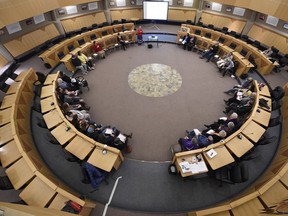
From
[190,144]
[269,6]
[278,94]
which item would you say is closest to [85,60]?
[190,144]

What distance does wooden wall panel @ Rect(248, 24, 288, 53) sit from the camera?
12.1m

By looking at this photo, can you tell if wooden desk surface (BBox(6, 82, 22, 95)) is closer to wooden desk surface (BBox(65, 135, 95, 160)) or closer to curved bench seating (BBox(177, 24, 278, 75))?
wooden desk surface (BBox(65, 135, 95, 160))

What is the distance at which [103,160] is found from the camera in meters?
6.50

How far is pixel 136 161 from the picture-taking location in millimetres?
7301

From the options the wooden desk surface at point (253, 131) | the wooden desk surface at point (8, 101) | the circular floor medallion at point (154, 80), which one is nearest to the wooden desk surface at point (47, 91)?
the wooden desk surface at point (8, 101)

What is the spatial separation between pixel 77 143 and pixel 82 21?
12616 millimetres

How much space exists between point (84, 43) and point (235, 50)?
11249mm

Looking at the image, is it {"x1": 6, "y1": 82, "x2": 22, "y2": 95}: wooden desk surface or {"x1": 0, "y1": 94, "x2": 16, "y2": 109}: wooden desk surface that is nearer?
{"x1": 0, "y1": 94, "x2": 16, "y2": 109}: wooden desk surface

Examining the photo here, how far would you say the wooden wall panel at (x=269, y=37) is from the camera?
12.1 meters

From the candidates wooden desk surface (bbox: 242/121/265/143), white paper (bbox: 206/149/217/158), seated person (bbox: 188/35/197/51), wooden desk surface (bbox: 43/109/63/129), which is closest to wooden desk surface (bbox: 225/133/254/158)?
wooden desk surface (bbox: 242/121/265/143)

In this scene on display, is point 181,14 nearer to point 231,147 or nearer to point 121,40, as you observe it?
point 121,40

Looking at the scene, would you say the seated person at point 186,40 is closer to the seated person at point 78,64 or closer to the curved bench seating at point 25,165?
the seated person at point 78,64

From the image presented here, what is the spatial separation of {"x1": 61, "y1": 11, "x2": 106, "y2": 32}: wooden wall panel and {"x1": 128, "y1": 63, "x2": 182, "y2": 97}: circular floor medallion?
24.1 feet

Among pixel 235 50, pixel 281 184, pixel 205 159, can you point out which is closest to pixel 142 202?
pixel 205 159
